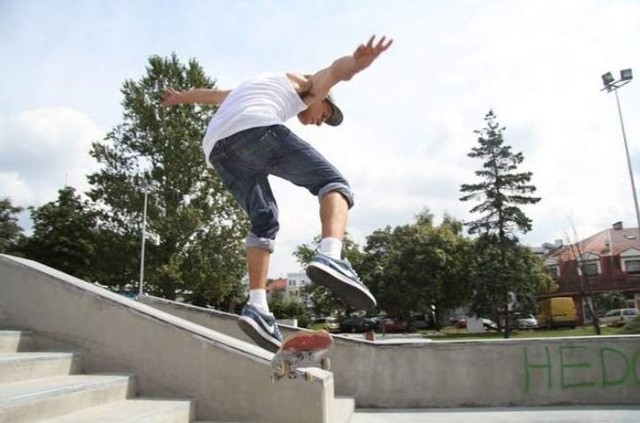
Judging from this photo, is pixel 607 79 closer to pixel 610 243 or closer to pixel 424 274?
pixel 424 274

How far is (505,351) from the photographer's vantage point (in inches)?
335

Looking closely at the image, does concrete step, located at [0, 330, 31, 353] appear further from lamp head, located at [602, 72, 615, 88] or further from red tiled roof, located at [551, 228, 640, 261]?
red tiled roof, located at [551, 228, 640, 261]

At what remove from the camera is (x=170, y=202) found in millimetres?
35125

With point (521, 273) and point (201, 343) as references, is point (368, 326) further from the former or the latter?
point (201, 343)

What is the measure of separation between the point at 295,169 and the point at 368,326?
44.7 meters

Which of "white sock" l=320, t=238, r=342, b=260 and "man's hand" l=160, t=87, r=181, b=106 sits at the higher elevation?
"man's hand" l=160, t=87, r=181, b=106

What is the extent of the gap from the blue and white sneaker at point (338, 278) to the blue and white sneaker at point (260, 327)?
26.0 inches

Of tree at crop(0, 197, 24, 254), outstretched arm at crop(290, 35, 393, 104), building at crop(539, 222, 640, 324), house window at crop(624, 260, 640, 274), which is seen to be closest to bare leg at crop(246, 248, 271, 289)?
outstretched arm at crop(290, 35, 393, 104)

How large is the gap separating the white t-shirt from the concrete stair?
1.95 metres

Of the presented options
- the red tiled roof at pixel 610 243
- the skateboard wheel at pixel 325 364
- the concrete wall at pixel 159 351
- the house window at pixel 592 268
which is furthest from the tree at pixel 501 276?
the skateboard wheel at pixel 325 364

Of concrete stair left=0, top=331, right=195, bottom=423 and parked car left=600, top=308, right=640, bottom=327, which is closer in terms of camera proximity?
concrete stair left=0, top=331, right=195, bottom=423

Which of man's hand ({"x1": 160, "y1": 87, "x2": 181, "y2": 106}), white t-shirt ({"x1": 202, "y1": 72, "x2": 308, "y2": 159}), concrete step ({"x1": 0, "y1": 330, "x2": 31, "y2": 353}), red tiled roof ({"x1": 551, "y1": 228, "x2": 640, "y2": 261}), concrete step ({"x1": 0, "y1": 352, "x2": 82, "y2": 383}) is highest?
red tiled roof ({"x1": 551, "y1": 228, "x2": 640, "y2": 261})

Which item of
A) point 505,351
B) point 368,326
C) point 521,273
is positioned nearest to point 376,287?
point 368,326

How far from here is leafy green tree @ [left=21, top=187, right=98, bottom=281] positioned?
34.5 m
